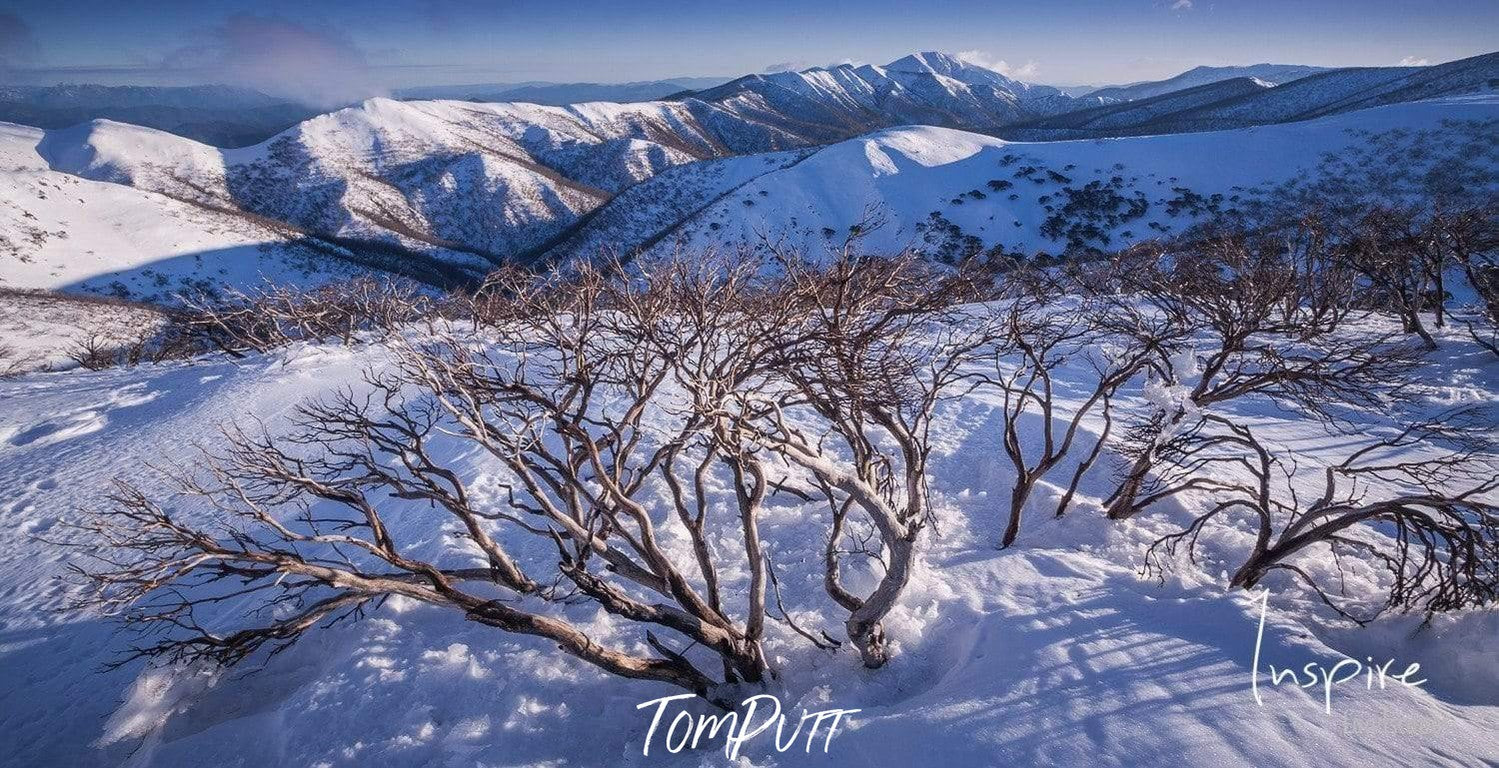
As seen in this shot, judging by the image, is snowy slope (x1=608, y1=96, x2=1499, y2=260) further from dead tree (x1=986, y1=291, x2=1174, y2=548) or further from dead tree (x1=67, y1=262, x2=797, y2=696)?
dead tree (x1=67, y1=262, x2=797, y2=696)

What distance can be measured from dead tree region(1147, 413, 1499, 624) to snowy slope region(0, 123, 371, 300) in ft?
185

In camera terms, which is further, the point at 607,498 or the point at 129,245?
the point at 129,245

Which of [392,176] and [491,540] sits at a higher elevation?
[392,176]

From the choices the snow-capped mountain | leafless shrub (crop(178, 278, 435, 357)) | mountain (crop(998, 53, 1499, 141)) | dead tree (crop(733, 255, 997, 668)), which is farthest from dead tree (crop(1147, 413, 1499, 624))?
mountain (crop(998, 53, 1499, 141))

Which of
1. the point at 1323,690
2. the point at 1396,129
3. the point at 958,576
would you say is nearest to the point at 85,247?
the point at 958,576

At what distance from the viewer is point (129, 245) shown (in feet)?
168

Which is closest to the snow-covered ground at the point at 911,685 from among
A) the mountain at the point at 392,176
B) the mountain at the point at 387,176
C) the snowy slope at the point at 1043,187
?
the snowy slope at the point at 1043,187

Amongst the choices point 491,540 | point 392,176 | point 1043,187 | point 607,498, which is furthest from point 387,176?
point 607,498

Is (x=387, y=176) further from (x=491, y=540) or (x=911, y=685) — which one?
(x=911, y=685)

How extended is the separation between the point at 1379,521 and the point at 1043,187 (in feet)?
163

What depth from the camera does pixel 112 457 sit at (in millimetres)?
10859

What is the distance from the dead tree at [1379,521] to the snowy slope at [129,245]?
56.4 meters

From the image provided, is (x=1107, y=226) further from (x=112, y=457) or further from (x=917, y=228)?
(x=112, y=457)

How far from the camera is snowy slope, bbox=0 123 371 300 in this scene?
4550 cm
